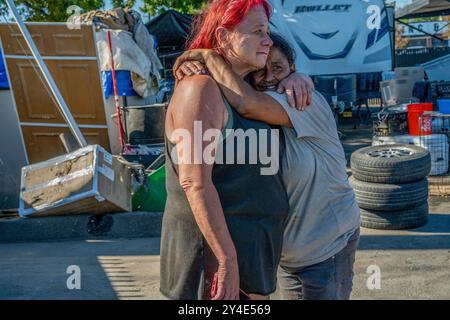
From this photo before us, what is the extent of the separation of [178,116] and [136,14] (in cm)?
817

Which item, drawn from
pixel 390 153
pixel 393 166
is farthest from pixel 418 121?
pixel 393 166

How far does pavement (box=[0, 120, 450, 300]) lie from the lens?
15.5ft

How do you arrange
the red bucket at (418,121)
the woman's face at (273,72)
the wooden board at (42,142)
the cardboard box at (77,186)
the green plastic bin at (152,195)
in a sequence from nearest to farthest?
the woman's face at (273,72) < the cardboard box at (77,186) < the green plastic bin at (152,195) < the red bucket at (418,121) < the wooden board at (42,142)

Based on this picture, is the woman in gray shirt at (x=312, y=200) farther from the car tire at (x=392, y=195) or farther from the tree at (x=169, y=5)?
the tree at (x=169, y=5)

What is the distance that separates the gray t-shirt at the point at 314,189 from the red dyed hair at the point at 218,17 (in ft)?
1.10

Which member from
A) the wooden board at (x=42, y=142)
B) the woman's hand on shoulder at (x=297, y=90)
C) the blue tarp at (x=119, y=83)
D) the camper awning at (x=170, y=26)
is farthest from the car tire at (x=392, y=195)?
the camper awning at (x=170, y=26)

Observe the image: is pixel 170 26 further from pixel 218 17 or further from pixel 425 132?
pixel 218 17

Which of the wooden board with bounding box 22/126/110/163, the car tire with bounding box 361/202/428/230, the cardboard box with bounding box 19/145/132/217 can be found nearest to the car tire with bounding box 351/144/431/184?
the car tire with bounding box 361/202/428/230

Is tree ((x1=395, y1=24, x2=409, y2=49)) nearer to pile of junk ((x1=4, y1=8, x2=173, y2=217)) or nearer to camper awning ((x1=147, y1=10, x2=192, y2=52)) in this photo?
camper awning ((x1=147, y1=10, x2=192, y2=52))

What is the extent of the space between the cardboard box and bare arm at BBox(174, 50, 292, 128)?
3.74m

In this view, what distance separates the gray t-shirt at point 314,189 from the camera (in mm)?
2428

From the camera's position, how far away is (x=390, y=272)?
4.96m
